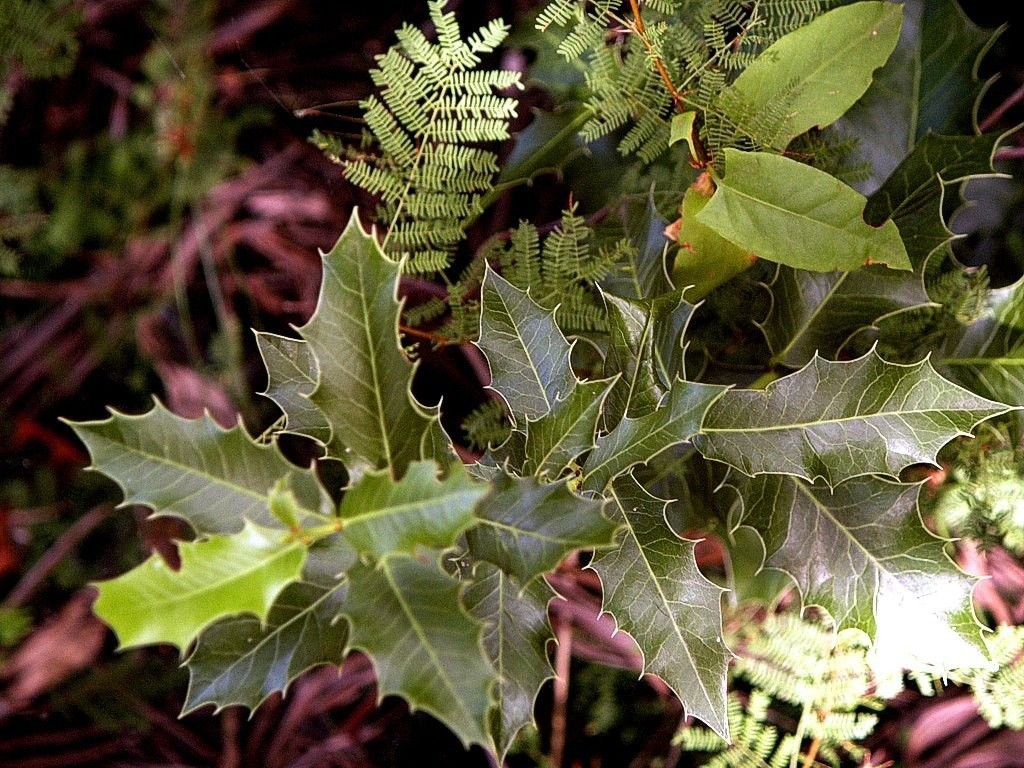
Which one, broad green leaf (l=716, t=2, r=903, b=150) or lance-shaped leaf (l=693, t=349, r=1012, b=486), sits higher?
broad green leaf (l=716, t=2, r=903, b=150)

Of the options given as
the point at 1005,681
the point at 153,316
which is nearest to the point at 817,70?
the point at 1005,681

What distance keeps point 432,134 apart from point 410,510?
37 centimetres

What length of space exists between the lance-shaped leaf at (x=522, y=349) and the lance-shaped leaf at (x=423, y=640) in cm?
18

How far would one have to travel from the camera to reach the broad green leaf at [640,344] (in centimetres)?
59

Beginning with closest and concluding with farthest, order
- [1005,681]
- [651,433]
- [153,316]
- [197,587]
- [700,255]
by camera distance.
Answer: [197,587] → [651,433] → [700,255] → [1005,681] → [153,316]

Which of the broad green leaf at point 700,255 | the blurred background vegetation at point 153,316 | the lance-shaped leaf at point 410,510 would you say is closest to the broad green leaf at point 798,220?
the broad green leaf at point 700,255

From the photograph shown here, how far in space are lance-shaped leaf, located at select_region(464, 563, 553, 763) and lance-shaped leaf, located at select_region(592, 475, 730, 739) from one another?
6 centimetres

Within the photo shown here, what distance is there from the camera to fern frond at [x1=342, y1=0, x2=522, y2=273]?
66 cm

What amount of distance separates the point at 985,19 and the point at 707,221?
711 millimetres

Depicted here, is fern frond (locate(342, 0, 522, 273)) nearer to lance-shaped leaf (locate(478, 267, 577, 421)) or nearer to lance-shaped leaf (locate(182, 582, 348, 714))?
lance-shaped leaf (locate(478, 267, 577, 421))

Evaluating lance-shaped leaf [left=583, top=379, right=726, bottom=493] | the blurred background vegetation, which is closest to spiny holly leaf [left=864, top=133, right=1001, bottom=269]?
lance-shaped leaf [left=583, top=379, right=726, bottom=493]

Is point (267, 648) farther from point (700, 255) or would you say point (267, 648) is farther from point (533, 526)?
point (700, 255)

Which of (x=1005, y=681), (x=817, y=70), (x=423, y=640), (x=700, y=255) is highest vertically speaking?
(x=817, y=70)

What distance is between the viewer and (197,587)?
0.43 meters
